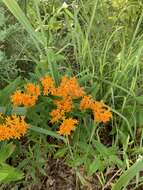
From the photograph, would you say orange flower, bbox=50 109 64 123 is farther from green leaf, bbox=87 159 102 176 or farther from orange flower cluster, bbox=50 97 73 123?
green leaf, bbox=87 159 102 176

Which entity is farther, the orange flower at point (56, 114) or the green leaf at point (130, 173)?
the orange flower at point (56, 114)

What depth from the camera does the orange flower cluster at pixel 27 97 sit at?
1338mm

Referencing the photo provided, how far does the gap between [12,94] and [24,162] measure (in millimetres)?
215

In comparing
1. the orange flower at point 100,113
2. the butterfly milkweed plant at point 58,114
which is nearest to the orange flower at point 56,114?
the butterfly milkweed plant at point 58,114

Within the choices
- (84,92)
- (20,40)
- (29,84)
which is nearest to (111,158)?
(84,92)

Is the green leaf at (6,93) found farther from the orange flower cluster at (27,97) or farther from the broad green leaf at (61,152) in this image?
the broad green leaf at (61,152)

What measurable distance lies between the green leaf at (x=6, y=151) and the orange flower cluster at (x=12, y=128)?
3cm

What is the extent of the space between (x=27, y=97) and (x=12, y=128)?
11 cm

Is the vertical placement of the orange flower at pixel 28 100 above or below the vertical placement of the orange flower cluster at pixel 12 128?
above

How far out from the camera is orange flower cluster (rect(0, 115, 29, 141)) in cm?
128

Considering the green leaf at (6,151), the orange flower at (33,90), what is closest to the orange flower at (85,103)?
the orange flower at (33,90)

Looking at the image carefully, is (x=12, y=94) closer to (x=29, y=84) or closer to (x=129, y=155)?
(x=29, y=84)

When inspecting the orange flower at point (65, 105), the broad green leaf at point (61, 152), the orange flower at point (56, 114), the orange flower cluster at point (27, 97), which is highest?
the orange flower cluster at point (27, 97)

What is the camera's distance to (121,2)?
180 cm
